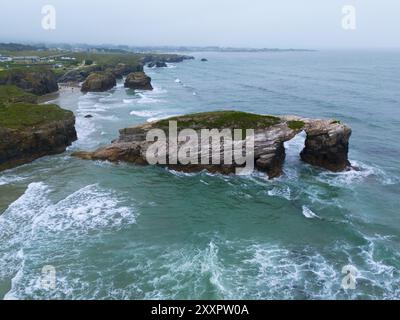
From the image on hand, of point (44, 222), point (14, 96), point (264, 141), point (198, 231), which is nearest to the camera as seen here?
point (198, 231)

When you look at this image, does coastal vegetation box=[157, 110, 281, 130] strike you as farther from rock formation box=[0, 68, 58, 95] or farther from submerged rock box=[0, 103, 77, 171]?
rock formation box=[0, 68, 58, 95]

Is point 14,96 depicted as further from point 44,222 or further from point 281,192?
point 281,192

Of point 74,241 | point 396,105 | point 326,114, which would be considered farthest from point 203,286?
point 396,105

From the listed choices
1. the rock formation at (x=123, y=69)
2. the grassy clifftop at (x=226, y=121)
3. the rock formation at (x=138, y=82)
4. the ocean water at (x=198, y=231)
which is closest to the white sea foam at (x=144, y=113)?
the ocean water at (x=198, y=231)

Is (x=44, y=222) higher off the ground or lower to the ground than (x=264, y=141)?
lower

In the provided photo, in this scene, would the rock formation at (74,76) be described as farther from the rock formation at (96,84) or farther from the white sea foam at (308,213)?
the white sea foam at (308,213)

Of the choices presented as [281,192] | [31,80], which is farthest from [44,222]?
[31,80]
